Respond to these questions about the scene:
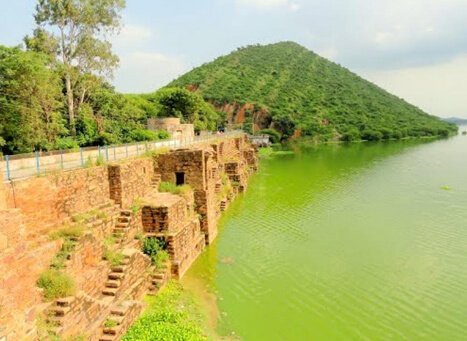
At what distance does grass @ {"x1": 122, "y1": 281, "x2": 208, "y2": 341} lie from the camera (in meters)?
9.88

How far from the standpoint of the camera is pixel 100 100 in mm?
29047

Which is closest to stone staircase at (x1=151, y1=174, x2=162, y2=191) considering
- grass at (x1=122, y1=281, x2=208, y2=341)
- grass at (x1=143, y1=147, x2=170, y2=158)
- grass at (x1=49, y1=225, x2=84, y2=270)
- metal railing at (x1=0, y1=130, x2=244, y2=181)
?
grass at (x1=143, y1=147, x2=170, y2=158)

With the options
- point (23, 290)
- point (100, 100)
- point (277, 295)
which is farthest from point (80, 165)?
point (100, 100)

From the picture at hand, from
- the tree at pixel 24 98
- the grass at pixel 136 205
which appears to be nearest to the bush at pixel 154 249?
the grass at pixel 136 205

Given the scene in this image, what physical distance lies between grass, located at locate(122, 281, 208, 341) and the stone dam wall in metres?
0.32

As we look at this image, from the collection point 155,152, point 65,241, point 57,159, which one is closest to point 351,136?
point 155,152

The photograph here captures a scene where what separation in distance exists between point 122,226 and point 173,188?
461 centimetres

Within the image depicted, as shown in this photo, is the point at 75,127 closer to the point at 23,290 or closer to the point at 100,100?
the point at 100,100

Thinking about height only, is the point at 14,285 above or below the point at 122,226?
above

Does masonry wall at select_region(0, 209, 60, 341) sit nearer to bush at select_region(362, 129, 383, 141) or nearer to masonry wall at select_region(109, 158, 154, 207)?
masonry wall at select_region(109, 158, 154, 207)

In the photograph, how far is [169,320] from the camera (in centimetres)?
1075

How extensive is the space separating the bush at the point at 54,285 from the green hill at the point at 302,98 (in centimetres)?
7984

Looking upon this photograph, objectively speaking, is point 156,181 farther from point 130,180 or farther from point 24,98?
point 24,98

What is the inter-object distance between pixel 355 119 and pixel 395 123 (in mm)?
10660
